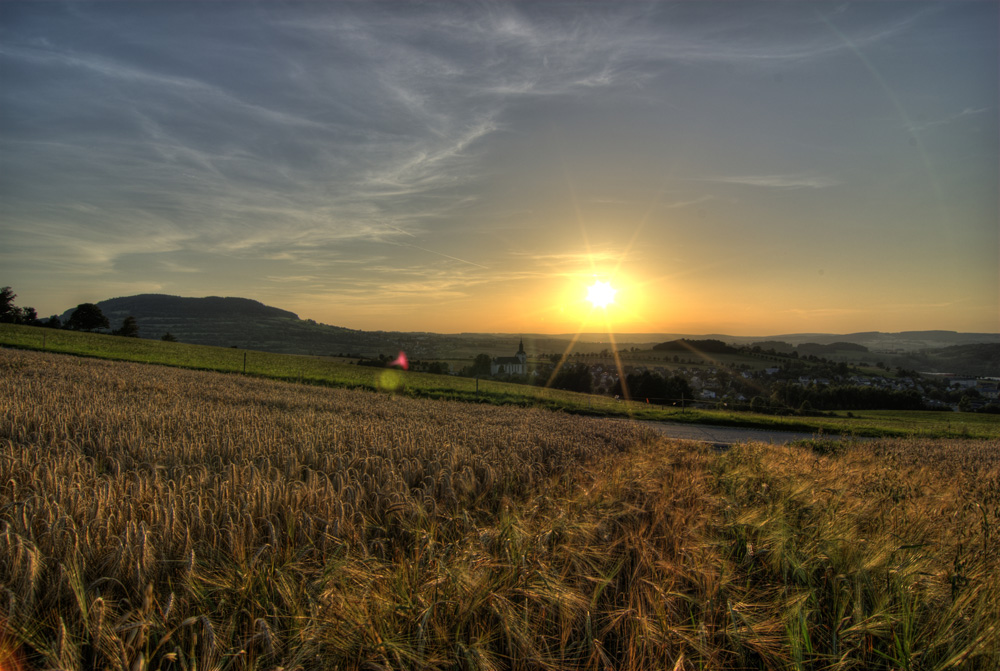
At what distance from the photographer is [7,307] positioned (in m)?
89.9

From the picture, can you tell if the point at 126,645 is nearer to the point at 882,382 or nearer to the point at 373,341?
the point at 882,382

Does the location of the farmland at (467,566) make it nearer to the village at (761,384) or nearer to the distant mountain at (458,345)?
the village at (761,384)

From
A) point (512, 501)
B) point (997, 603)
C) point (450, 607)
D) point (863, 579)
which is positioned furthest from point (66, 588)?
point (997, 603)

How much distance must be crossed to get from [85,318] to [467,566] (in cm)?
11614

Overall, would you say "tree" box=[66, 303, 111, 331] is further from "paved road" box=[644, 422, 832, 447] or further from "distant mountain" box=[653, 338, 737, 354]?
"distant mountain" box=[653, 338, 737, 354]

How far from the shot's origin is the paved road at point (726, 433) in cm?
2125

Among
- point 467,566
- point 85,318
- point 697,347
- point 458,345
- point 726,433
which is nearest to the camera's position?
point 467,566

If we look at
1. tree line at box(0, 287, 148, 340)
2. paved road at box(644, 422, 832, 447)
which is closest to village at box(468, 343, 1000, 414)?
paved road at box(644, 422, 832, 447)

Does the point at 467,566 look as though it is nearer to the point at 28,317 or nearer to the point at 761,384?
the point at 761,384

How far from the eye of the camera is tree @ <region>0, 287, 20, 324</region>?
86.6m

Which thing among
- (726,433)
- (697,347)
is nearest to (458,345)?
(697,347)

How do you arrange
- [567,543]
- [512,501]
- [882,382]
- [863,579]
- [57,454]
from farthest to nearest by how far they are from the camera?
1. [882,382]
2. [57,454]
3. [512,501]
4. [567,543]
5. [863,579]

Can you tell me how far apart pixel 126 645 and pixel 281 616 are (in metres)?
0.65

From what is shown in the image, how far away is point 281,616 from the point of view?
253 centimetres
